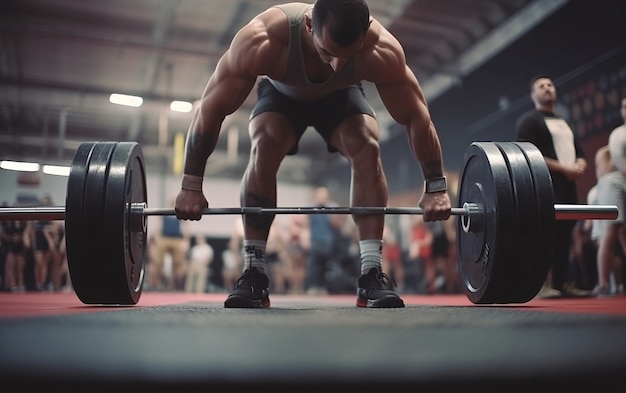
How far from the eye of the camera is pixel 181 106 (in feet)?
26.3

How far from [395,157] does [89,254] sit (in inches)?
266

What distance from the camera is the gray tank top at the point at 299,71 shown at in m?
1.54

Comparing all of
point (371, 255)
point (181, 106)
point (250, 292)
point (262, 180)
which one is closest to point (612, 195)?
point (371, 255)

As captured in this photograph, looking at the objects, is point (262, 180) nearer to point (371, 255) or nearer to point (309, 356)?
point (371, 255)

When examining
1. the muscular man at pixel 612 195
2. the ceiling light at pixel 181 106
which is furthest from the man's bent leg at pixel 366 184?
the ceiling light at pixel 181 106

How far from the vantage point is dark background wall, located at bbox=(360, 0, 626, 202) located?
4.18 meters

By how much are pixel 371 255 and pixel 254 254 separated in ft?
1.18

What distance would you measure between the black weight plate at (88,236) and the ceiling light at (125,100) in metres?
6.66

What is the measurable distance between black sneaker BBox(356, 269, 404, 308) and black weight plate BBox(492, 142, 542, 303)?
28 centimetres

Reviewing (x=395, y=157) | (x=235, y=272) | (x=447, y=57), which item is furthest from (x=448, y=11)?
(x=235, y=272)

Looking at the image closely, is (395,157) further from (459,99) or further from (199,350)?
(199,350)

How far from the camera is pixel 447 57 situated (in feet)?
21.5

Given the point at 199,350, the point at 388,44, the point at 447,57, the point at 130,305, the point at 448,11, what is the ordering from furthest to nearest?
the point at 447,57 < the point at 448,11 < the point at 130,305 < the point at 388,44 < the point at 199,350

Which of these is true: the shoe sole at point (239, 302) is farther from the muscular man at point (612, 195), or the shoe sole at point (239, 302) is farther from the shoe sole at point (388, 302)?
the muscular man at point (612, 195)
